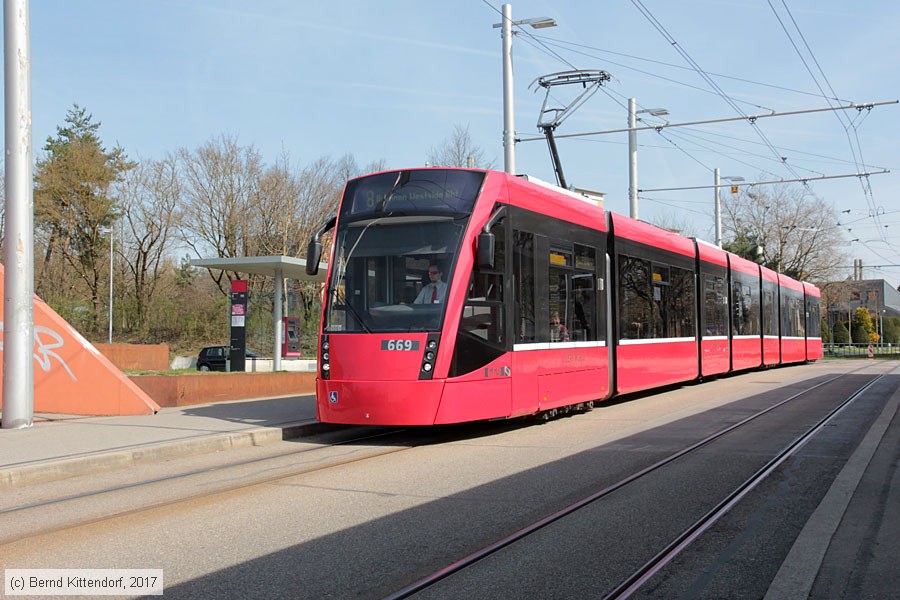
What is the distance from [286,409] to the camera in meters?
14.7

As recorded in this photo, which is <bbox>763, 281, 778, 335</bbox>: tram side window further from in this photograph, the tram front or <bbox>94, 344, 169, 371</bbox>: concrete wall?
<bbox>94, 344, 169, 371</bbox>: concrete wall

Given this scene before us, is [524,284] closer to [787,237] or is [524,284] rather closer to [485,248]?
[485,248]

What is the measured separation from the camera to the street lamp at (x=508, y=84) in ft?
61.7

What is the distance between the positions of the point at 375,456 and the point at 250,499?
278 cm

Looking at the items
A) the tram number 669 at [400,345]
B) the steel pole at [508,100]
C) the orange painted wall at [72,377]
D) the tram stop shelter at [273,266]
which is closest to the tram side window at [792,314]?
the steel pole at [508,100]

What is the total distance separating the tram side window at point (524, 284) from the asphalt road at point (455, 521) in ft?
5.01

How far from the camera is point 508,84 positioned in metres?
19.2

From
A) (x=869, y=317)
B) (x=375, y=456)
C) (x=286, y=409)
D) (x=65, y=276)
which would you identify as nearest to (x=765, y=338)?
(x=286, y=409)

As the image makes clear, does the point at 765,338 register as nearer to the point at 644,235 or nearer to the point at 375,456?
the point at 644,235

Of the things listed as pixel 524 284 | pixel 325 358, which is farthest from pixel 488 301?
pixel 325 358

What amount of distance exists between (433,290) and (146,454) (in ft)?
12.8

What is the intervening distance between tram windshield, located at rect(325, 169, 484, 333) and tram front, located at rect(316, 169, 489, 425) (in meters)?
0.01

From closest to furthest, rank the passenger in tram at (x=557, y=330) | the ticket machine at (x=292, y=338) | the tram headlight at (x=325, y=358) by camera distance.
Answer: the tram headlight at (x=325, y=358) < the passenger in tram at (x=557, y=330) < the ticket machine at (x=292, y=338)

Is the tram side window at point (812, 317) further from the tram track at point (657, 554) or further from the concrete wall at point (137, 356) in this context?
the concrete wall at point (137, 356)
